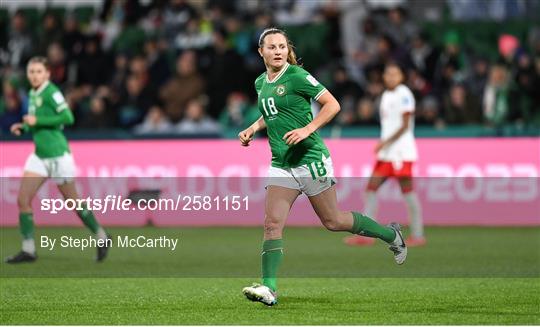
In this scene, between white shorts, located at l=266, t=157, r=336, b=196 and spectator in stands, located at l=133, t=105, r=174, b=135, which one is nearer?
white shorts, located at l=266, t=157, r=336, b=196

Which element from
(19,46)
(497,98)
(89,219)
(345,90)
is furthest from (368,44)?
(89,219)

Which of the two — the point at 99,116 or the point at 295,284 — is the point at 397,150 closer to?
the point at 295,284

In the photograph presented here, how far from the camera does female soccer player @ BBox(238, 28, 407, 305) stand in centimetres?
988

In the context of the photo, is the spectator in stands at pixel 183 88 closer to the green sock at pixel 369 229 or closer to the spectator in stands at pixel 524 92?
the spectator in stands at pixel 524 92

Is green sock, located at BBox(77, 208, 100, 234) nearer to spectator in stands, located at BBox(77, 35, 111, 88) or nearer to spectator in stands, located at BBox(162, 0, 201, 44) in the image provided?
spectator in stands, located at BBox(77, 35, 111, 88)

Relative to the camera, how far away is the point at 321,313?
952 cm

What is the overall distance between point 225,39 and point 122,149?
4021 mm

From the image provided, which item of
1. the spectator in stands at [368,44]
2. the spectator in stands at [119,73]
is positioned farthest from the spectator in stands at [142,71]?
the spectator in stands at [368,44]

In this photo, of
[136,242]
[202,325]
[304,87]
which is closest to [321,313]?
[202,325]

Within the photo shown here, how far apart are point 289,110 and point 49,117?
486 centimetres

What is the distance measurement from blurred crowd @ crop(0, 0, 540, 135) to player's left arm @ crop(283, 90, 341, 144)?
10043mm

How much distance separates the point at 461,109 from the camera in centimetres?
2038

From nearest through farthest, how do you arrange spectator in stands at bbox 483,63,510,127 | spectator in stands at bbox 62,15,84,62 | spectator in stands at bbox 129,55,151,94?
spectator in stands at bbox 483,63,510,127 → spectator in stands at bbox 129,55,151,94 → spectator in stands at bbox 62,15,84,62

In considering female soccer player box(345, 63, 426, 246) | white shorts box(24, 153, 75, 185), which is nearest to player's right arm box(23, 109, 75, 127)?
white shorts box(24, 153, 75, 185)
